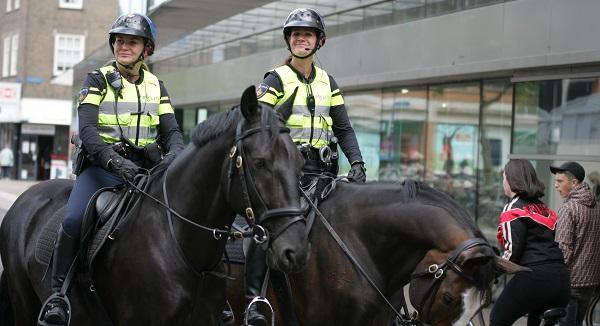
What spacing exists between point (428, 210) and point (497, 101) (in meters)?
8.48

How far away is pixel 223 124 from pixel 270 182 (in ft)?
2.07

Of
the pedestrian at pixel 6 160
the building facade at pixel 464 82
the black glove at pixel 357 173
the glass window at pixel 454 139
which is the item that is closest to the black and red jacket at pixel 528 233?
the black glove at pixel 357 173

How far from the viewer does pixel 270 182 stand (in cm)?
439

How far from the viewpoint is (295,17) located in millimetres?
6316

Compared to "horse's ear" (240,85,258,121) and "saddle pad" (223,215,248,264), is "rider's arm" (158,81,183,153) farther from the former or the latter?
"horse's ear" (240,85,258,121)

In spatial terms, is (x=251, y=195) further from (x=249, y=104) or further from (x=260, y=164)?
(x=249, y=104)

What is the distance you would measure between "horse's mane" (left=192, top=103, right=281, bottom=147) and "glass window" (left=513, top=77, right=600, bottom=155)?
727cm

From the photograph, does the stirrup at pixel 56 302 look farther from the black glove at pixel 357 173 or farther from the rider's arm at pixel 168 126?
the black glove at pixel 357 173

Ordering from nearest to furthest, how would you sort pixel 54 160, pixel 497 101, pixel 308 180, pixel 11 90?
pixel 308 180
pixel 497 101
pixel 54 160
pixel 11 90

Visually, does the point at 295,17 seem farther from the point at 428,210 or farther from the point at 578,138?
the point at 578,138

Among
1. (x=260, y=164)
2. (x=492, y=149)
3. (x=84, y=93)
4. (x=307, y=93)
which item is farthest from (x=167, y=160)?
(x=492, y=149)

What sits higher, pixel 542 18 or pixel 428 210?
pixel 542 18

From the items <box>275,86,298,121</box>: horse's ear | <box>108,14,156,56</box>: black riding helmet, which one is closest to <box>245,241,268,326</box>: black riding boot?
<box>275,86,298,121</box>: horse's ear

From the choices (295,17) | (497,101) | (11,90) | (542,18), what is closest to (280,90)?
(295,17)
